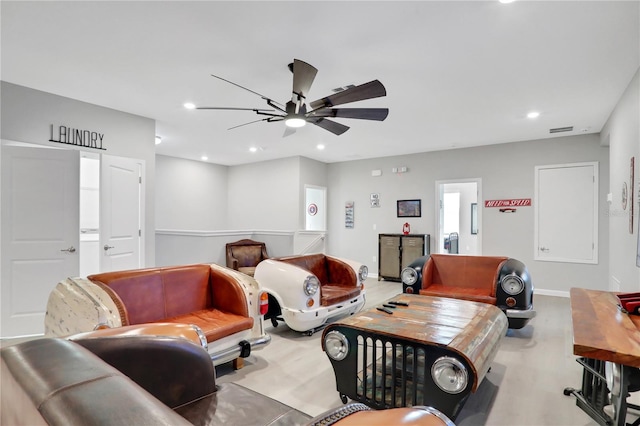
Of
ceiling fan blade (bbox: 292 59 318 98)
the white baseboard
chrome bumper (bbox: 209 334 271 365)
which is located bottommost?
the white baseboard

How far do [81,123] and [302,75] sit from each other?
3.19 metres

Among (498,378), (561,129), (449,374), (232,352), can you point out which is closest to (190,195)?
(232,352)

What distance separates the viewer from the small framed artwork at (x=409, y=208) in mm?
7024

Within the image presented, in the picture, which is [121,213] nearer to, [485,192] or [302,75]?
[302,75]

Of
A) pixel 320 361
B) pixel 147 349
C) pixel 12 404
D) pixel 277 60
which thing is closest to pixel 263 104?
pixel 277 60

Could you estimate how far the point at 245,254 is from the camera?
18.5 ft

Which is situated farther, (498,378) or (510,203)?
(510,203)

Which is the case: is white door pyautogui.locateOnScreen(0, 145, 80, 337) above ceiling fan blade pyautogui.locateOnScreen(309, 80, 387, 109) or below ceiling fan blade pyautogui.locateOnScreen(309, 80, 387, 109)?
below

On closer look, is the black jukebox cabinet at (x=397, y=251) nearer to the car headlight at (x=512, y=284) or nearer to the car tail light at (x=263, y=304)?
the car headlight at (x=512, y=284)

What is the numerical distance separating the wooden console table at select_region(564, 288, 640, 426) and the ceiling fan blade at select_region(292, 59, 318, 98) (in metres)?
2.31

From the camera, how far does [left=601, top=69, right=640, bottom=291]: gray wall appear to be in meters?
3.05

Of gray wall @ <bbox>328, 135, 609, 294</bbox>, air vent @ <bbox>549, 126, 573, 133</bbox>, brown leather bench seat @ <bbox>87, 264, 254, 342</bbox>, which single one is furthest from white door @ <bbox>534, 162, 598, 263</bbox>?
brown leather bench seat @ <bbox>87, 264, 254, 342</bbox>

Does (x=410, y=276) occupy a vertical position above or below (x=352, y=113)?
below

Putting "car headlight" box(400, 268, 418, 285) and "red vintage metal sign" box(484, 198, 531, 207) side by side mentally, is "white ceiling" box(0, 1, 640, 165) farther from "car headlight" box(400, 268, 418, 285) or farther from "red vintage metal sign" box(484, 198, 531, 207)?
"car headlight" box(400, 268, 418, 285)
